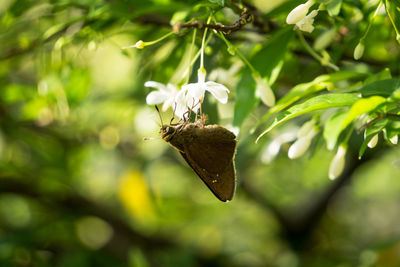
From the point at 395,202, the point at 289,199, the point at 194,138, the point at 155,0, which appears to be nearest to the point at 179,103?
the point at 194,138

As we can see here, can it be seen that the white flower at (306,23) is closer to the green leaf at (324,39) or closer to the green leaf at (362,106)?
the green leaf at (324,39)

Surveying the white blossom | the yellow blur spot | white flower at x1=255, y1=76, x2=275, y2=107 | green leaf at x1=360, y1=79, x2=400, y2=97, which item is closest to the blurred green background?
the yellow blur spot

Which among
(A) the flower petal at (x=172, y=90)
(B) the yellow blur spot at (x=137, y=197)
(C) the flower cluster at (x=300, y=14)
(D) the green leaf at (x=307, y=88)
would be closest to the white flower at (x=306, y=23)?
(C) the flower cluster at (x=300, y=14)

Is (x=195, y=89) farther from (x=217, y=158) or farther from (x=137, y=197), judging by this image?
(x=137, y=197)

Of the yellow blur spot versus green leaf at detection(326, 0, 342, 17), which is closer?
green leaf at detection(326, 0, 342, 17)

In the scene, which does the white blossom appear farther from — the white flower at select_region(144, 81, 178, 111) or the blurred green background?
the white flower at select_region(144, 81, 178, 111)

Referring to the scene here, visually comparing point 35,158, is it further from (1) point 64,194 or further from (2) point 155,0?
(2) point 155,0
